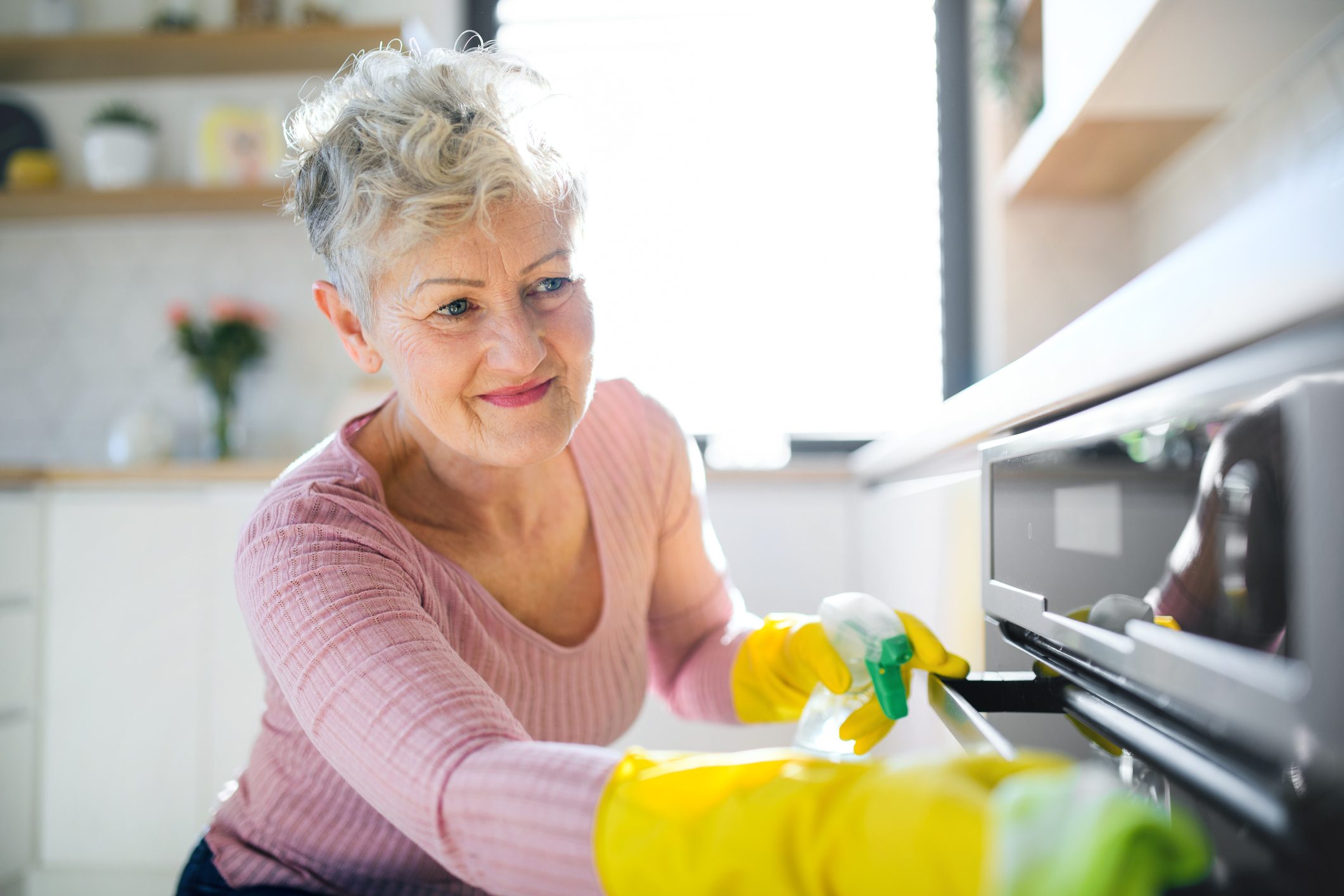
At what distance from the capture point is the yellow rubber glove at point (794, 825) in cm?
34

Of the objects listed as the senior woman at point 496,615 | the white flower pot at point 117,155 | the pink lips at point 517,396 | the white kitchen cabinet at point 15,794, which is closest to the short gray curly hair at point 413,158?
the senior woman at point 496,615

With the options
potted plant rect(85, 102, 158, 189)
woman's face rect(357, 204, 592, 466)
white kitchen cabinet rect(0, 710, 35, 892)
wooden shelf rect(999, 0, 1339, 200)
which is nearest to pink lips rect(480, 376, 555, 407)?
woman's face rect(357, 204, 592, 466)

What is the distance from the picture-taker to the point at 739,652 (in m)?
1.02

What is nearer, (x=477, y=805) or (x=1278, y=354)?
(x=1278, y=354)

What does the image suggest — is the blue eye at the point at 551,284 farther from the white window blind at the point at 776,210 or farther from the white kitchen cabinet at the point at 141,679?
the white window blind at the point at 776,210

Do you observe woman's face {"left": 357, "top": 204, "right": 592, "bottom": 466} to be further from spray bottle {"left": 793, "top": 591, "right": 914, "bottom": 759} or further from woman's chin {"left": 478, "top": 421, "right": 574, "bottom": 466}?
spray bottle {"left": 793, "top": 591, "right": 914, "bottom": 759}

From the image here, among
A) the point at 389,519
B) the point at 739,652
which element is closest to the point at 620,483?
the point at 739,652

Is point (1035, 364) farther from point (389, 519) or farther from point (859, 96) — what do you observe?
point (859, 96)

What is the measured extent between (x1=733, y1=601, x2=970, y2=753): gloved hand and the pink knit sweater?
0.05m

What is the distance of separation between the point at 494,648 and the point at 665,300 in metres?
1.74

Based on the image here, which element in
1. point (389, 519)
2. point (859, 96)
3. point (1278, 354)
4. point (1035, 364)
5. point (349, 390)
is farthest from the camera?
point (859, 96)

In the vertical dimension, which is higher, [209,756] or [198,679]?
[198,679]

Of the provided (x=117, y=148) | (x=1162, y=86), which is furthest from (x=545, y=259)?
(x=117, y=148)

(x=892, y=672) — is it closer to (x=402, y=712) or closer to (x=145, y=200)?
(x=402, y=712)
